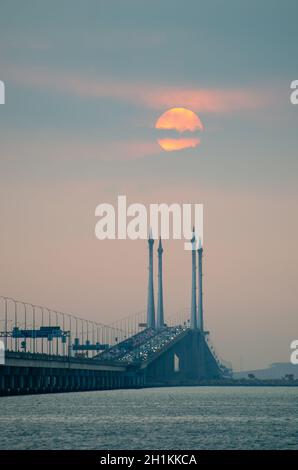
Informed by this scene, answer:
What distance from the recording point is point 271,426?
137 m

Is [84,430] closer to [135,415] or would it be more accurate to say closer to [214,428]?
[214,428]

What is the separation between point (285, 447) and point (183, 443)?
867 cm

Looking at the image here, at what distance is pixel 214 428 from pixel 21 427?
19.7 metres

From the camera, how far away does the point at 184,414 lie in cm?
16662

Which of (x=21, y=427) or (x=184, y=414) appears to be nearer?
(x=21, y=427)
